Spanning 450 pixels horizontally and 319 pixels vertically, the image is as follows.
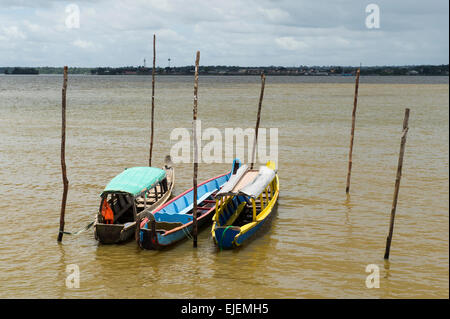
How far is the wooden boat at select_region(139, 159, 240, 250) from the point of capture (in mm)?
15477

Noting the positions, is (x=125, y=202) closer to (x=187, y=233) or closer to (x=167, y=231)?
(x=187, y=233)

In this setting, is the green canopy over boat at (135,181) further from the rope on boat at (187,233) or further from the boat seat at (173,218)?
the rope on boat at (187,233)

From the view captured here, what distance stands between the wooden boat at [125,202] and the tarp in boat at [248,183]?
2.87m

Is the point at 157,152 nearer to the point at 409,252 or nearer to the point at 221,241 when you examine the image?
the point at 221,241

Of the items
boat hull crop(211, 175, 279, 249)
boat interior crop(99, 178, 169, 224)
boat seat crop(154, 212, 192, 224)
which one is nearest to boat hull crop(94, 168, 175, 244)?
boat seat crop(154, 212, 192, 224)

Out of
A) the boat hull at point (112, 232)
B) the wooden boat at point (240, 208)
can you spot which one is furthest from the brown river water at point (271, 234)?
the wooden boat at point (240, 208)

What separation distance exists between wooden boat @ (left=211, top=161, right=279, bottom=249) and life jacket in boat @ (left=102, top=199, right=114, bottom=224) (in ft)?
11.7

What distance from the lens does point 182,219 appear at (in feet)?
56.3

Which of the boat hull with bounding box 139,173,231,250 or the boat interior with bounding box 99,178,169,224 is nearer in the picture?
the boat hull with bounding box 139,173,231,250

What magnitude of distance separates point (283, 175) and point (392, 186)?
19.1ft

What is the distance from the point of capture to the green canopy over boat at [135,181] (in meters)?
16.5

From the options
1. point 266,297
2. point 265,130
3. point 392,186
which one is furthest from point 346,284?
point 265,130

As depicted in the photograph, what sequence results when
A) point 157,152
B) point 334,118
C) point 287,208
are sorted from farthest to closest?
point 334,118 → point 157,152 → point 287,208

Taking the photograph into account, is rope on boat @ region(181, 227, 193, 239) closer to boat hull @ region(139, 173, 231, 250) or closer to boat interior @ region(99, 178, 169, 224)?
boat hull @ region(139, 173, 231, 250)
